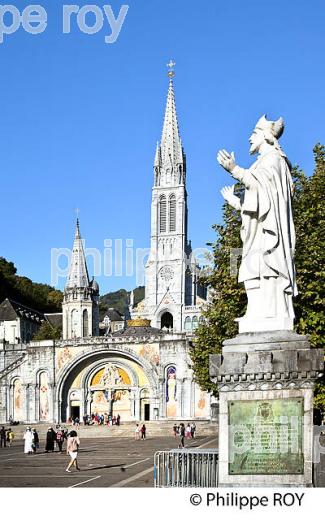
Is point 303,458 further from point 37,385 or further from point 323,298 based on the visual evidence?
point 37,385

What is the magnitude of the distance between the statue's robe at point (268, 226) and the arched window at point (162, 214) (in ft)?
413

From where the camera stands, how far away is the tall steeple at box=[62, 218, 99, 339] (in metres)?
87.6

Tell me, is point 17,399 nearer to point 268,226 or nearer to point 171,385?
point 171,385

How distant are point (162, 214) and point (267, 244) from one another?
12749 cm

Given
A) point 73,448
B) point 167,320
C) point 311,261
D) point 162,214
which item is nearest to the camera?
point 311,261

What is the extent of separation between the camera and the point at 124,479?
22.1m

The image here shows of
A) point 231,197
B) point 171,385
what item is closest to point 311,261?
point 231,197

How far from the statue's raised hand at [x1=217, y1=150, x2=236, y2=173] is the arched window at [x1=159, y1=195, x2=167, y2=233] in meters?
126

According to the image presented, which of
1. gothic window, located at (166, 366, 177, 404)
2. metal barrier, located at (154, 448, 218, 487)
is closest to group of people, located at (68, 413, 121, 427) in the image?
gothic window, located at (166, 366, 177, 404)

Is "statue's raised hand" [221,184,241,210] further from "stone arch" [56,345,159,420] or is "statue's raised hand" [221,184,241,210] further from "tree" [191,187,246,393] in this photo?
"stone arch" [56,345,159,420]

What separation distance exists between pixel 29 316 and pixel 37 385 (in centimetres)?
3361

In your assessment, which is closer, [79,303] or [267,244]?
[267,244]

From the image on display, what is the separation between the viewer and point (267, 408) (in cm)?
1104

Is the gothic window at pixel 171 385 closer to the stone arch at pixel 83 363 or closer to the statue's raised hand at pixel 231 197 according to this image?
the stone arch at pixel 83 363
